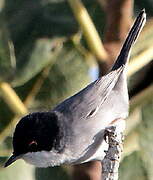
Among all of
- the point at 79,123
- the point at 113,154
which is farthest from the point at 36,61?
the point at 113,154

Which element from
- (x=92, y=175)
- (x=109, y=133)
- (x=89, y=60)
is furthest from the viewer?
(x=89, y=60)

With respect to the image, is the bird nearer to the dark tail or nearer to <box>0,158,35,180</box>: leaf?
the dark tail

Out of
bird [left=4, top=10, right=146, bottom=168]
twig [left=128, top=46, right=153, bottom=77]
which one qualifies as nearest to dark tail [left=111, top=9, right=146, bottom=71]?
bird [left=4, top=10, right=146, bottom=168]

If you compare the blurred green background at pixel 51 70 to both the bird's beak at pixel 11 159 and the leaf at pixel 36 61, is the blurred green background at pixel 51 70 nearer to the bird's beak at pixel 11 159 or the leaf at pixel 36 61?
the leaf at pixel 36 61

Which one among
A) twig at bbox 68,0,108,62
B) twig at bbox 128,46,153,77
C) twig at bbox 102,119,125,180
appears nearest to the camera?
twig at bbox 102,119,125,180

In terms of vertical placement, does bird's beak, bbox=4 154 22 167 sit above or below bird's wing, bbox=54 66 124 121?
below

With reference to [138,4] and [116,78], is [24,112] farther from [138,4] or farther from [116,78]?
[138,4]

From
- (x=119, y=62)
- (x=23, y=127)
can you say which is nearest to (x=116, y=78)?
(x=119, y=62)

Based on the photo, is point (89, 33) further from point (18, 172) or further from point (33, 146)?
point (18, 172)
